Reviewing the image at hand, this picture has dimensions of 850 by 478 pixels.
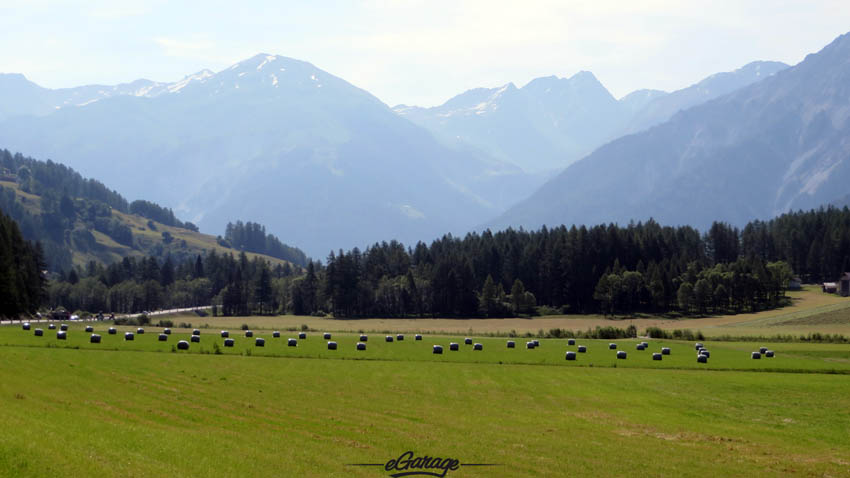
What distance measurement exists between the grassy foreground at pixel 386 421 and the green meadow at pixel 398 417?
127 mm

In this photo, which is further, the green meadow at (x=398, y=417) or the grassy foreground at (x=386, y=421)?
the green meadow at (x=398, y=417)

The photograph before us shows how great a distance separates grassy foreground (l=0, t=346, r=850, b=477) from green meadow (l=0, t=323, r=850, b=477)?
13cm

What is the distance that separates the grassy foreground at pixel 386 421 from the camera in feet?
95.4

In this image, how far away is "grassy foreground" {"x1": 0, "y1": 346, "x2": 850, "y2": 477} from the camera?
29078mm

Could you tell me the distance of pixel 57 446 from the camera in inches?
1038

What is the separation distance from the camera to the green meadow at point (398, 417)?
29.4m

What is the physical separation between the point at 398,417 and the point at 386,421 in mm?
1751

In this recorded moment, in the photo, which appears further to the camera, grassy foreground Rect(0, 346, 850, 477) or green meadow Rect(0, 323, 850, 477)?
green meadow Rect(0, 323, 850, 477)

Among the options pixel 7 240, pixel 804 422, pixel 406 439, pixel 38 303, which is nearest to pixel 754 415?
pixel 804 422

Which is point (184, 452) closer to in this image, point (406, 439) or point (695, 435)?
point (406, 439)

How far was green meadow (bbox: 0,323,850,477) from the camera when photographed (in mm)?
29438

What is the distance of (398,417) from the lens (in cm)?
4247

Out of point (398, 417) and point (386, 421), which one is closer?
point (386, 421)

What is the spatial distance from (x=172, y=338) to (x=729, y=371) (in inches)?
2528
